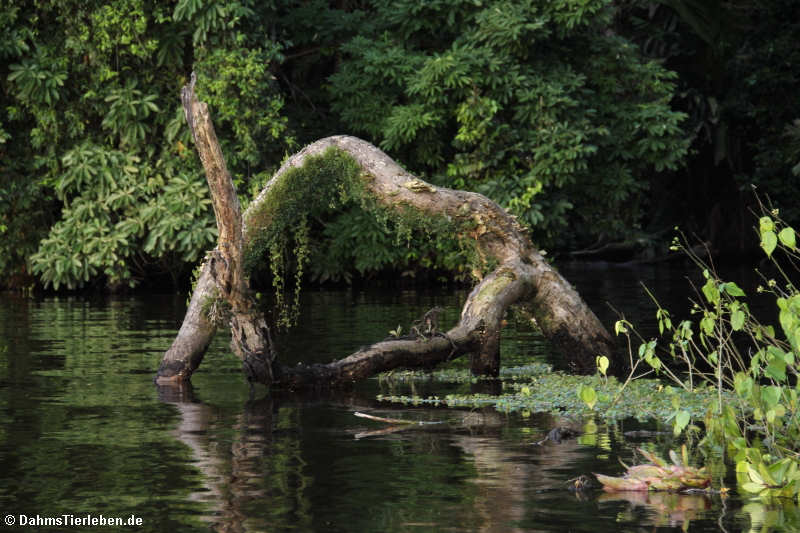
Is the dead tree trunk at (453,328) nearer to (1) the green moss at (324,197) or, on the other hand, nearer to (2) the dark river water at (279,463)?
(1) the green moss at (324,197)

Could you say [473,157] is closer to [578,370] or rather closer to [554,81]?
[554,81]

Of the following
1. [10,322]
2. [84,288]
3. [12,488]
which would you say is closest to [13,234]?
[84,288]

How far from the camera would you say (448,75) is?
27828 millimetres

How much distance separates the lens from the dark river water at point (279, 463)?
809 cm

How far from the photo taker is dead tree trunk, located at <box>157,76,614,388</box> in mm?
13883

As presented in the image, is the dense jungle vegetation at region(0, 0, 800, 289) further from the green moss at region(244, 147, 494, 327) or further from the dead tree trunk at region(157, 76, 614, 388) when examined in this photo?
the dead tree trunk at region(157, 76, 614, 388)

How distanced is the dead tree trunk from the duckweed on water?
45 centimetres

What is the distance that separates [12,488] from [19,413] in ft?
12.2

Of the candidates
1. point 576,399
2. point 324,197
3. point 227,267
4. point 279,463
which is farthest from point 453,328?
point 279,463

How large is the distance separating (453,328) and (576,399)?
2535 mm

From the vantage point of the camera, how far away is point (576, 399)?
13.0 meters

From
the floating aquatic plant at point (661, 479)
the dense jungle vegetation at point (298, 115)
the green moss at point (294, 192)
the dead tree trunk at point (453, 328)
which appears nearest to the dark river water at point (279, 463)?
the floating aquatic plant at point (661, 479)

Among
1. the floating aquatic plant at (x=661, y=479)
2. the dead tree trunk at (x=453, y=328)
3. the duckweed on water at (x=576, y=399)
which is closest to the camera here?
the floating aquatic plant at (x=661, y=479)

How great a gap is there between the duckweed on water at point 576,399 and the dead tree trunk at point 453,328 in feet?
1.48
